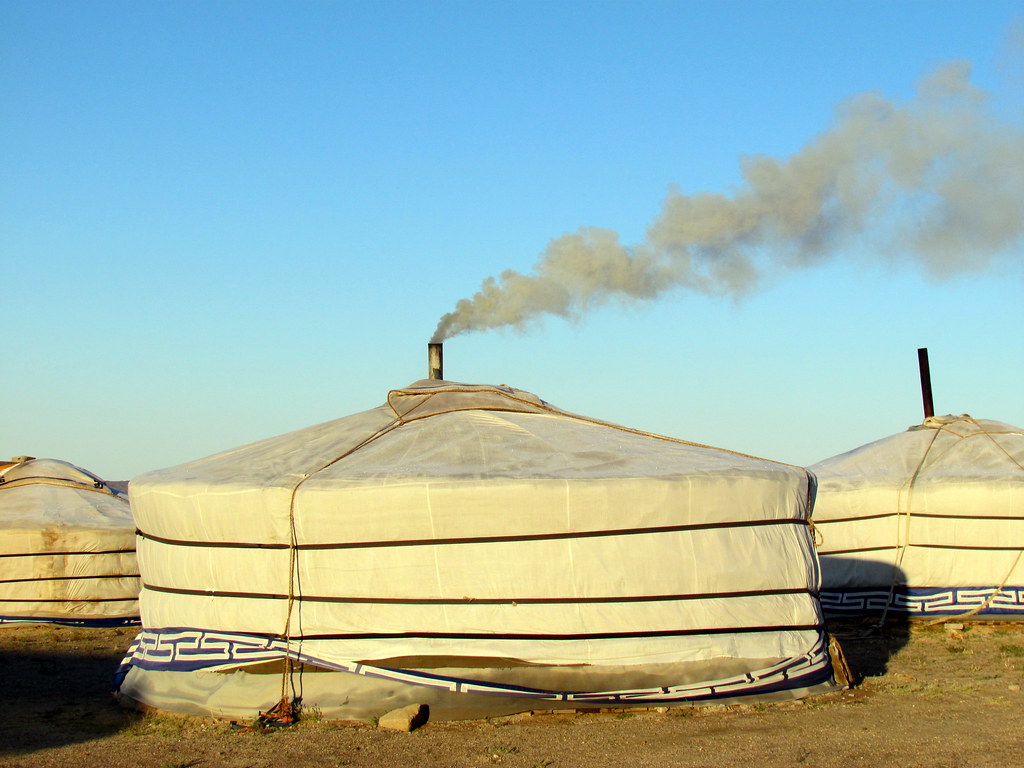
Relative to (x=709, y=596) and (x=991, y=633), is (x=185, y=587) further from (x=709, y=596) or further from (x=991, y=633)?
(x=991, y=633)

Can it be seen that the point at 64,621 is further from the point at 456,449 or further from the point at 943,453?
the point at 943,453

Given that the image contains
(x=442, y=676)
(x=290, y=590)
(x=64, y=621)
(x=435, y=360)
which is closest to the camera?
(x=442, y=676)

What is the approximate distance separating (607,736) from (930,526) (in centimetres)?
471

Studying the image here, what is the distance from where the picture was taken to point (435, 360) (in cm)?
652

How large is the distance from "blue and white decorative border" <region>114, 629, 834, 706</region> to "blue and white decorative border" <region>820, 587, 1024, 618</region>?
3.35 m

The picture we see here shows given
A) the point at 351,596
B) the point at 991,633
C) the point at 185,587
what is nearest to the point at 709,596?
the point at 351,596

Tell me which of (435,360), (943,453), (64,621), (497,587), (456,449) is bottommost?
(64,621)

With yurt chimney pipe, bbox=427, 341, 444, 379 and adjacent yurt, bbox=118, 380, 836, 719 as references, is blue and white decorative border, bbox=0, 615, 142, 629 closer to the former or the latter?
yurt chimney pipe, bbox=427, 341, 444, 379

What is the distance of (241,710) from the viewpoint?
4.51 meters

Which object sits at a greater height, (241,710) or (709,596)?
(709,596)

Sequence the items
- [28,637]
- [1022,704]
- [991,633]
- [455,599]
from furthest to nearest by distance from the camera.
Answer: [28,637]
[991,633]
[1022,704]
[455,599]

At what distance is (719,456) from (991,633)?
3.48 meters

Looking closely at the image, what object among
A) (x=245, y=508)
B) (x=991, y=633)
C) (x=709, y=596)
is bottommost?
(x=991, y=633)

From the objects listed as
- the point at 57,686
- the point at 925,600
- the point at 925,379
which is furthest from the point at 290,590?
the point at 925,379
